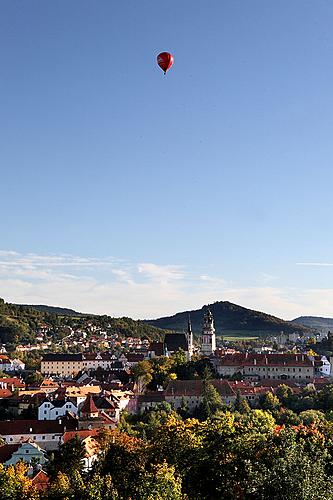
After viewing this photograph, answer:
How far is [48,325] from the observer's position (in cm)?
12938

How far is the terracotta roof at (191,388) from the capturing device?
2256 inches

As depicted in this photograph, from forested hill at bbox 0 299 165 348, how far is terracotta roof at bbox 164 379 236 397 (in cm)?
5863

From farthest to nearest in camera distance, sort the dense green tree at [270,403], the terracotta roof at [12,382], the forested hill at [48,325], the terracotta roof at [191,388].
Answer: the forested hill at [48,325], the terracotta roof at [12,382], the terracotta roof at [191,388], the dense green tree at [270,403]

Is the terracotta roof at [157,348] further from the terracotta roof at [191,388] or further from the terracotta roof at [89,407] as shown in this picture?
the terracotta roof at [89,407]

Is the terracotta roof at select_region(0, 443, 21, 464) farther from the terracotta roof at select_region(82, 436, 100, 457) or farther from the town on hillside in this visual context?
the terracotta roof at select_region(82, 436, 100, 457)

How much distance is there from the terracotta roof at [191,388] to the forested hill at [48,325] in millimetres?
58627

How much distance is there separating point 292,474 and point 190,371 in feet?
159

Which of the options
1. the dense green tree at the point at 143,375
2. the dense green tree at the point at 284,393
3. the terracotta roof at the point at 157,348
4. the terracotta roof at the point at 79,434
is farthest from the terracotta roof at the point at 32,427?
the terracotta roof at the point at 157,348

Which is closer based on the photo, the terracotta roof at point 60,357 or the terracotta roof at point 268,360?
the terracotta roof at point 268,360

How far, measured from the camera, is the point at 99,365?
88.9 metres

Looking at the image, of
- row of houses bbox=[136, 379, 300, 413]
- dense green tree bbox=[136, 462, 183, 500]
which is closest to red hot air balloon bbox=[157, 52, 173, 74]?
dense green tree bbox=[136, 462, 183, 500]

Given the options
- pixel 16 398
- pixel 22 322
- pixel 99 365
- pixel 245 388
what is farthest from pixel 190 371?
pixel 22 322

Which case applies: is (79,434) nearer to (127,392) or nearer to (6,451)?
(6,451)

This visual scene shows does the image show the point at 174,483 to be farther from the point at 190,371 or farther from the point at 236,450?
the point at 190,371
